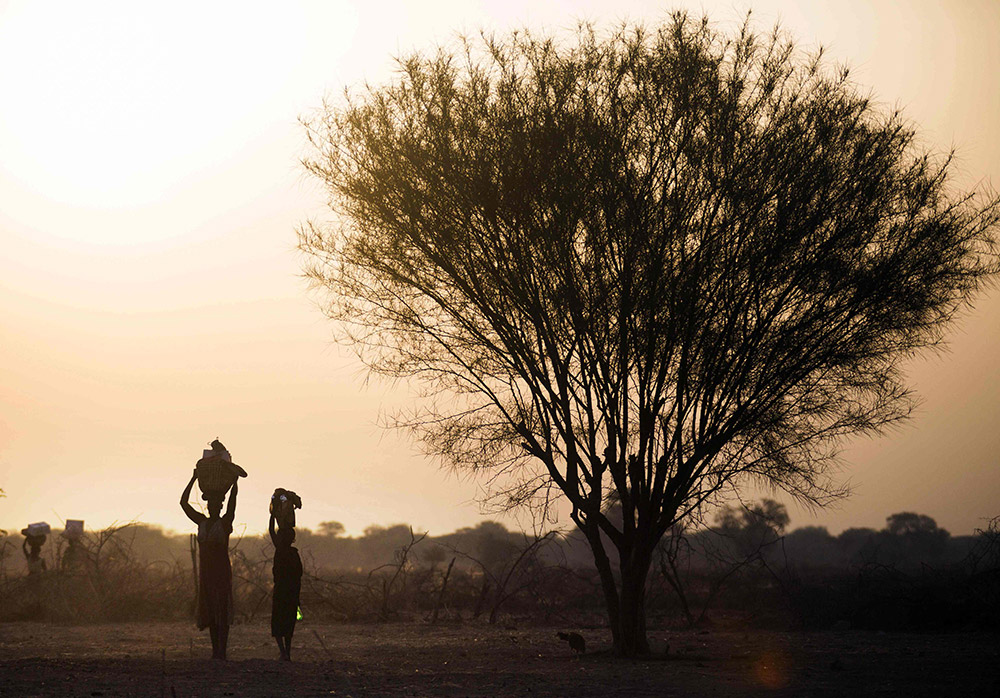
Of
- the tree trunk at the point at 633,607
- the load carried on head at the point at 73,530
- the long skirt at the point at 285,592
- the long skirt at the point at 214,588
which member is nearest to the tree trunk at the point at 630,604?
the tree trunk at the point at 633,607

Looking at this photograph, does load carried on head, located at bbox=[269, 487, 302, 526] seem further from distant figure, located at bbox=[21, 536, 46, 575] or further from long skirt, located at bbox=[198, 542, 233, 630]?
distant figure, located at bbox=[21, 536, 46, 575]

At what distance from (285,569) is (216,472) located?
1772 millimetres

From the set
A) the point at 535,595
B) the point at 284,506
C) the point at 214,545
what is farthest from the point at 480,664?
the point at 535,595

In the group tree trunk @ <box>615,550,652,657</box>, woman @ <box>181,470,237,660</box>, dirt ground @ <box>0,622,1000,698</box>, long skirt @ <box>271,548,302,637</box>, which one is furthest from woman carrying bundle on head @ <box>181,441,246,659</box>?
tree trunk @ <box>615,550,652,657</box>

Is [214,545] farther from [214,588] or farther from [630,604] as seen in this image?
[630,604]

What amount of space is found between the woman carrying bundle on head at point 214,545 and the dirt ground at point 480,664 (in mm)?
545

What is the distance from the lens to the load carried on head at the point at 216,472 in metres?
14.5

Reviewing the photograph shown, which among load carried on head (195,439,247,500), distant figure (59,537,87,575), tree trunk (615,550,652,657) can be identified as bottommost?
tree trunk (615,550,652,657)

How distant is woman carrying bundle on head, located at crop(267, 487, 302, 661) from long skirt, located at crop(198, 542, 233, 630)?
0.76 m

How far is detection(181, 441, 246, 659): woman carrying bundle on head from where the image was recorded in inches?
565

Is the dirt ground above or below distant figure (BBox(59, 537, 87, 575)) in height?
below

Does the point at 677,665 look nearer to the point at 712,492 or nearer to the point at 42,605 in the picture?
the point at 712,492

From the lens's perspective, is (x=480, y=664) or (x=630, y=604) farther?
(x=630, y=604)

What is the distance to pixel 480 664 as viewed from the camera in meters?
14.8
